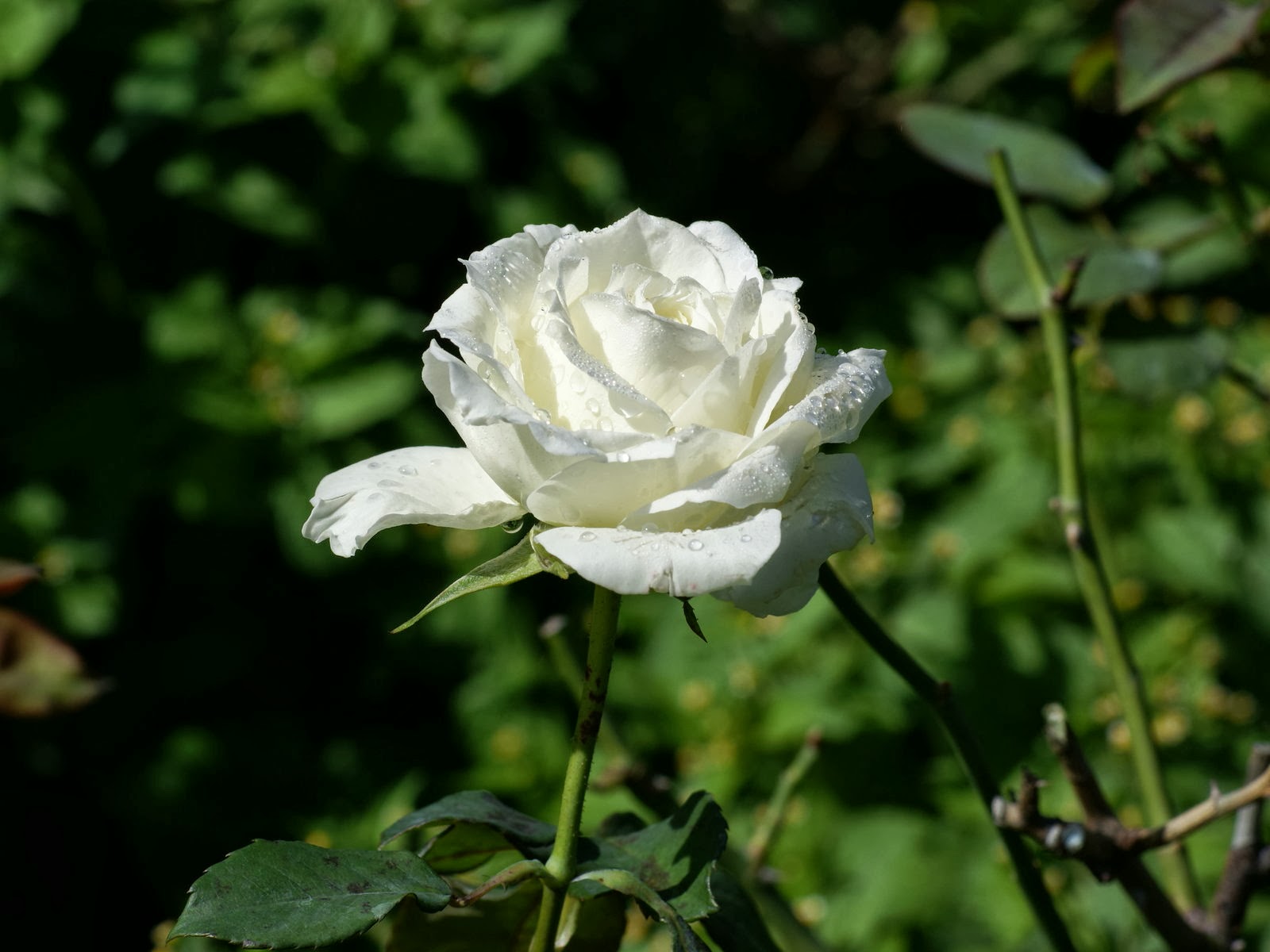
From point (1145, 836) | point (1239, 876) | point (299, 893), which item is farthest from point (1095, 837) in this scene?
point (299, 893)

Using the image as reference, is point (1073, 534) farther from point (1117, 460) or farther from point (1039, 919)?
point (1117, 460)

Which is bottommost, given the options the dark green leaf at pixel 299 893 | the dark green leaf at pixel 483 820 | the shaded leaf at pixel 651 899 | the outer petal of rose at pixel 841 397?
the dark green leaf at pixel 483 820

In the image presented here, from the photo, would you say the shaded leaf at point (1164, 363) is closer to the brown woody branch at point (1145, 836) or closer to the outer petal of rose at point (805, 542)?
the brown woody branch at point (1145, 836)

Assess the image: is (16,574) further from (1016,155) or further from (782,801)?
(1016,155)

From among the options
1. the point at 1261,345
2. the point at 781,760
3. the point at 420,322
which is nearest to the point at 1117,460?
the point at 1261,345

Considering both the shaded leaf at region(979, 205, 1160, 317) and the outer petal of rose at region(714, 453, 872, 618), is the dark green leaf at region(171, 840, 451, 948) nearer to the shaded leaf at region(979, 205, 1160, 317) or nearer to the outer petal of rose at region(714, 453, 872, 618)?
the outer petal of rose at region(714, 453, 872, 618)

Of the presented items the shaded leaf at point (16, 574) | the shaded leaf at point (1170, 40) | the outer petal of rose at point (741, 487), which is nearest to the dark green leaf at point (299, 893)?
the outer petal of rose at point (741, 487)

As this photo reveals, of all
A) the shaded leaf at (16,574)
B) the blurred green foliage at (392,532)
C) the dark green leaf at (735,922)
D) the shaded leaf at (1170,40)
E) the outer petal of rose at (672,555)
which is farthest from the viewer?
the blurred green foliage at (392,532)
